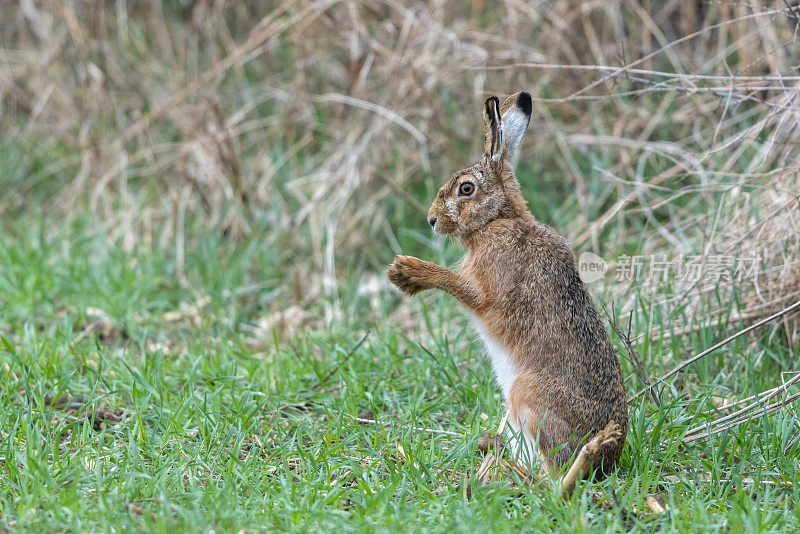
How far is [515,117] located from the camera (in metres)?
3.34

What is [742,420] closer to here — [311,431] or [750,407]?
[750,407]

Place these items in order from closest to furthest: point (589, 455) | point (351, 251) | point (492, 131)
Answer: point (589, 455), point (492, 131), point (351, 251)

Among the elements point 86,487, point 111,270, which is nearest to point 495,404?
point 86,487

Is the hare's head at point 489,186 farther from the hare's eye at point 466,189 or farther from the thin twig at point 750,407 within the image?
the thin twig at point 750,407

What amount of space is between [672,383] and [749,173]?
4.69 ft

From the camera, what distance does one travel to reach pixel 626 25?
6543 mm

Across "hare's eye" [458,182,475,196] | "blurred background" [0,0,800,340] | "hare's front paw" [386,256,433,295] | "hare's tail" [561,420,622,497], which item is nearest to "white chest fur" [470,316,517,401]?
"hare's front paw" [386,256,433,295]

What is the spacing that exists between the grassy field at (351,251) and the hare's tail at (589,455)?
0.20 ft

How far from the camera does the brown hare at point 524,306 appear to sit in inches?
120

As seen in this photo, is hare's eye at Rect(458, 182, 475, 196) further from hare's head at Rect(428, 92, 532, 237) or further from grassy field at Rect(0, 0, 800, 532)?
grassy field at Rect(0, 0, 800, 532)

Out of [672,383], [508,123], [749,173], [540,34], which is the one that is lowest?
[672,383]

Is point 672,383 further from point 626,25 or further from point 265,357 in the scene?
point 626,25

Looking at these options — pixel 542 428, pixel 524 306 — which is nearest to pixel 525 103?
pixel 524 306

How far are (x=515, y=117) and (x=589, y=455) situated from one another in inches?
51.5
